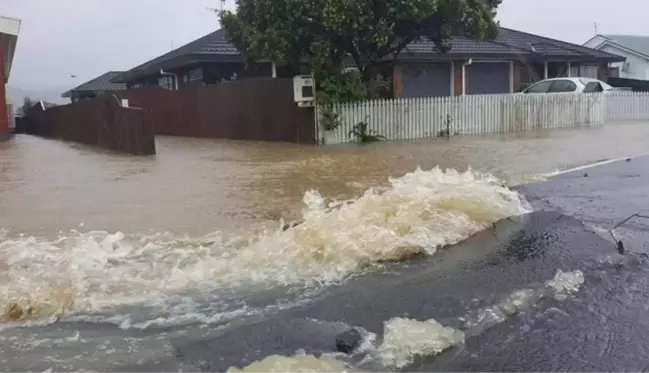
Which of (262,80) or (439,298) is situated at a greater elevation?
(262,80)

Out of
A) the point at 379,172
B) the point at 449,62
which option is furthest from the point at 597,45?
the point at 379,172

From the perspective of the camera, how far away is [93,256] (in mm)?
6492

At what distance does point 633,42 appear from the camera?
43719 mm

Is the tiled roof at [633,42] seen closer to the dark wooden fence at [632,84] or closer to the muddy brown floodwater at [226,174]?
the dark wooden fence at [632,84]

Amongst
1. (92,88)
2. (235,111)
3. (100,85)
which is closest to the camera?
(235,111)

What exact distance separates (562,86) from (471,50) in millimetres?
4369

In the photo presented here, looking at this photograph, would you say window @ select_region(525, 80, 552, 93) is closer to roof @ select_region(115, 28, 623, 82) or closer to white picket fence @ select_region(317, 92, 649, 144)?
white picket fence @ select_region(317, 92, 649, 144)

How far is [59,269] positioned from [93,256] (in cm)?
40

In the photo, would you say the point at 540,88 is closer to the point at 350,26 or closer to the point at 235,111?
the point at 350,26

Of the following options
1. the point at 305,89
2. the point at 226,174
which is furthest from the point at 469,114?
the point at 226,174

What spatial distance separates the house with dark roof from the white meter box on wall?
5.96 m

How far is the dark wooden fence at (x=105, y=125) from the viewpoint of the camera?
1761 centimetres

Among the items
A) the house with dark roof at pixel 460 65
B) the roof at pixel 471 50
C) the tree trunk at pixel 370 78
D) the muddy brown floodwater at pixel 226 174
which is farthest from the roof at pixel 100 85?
the tree trunk at pixel 370 78

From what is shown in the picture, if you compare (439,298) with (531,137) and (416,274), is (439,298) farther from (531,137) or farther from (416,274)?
(531,137)
